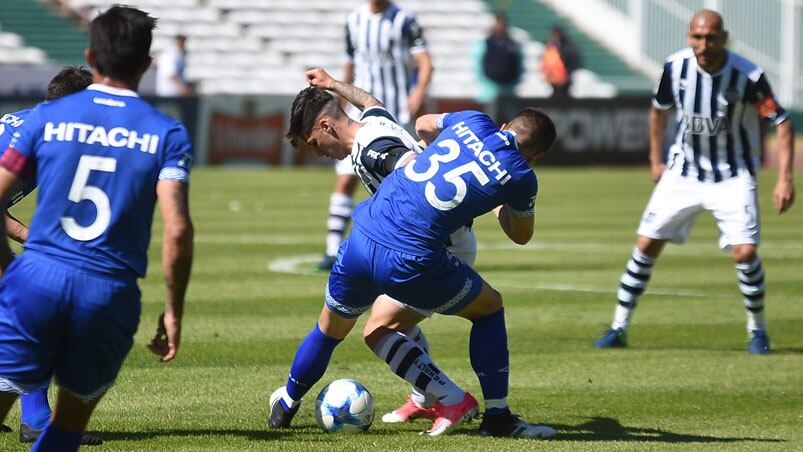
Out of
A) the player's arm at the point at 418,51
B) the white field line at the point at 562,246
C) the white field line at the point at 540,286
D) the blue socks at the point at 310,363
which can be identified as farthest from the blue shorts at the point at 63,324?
the white field line at the point at 562,246

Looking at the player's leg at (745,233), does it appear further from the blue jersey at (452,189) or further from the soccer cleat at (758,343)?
the blue jersey at (452,189)

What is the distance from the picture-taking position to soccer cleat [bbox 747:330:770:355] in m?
8.95

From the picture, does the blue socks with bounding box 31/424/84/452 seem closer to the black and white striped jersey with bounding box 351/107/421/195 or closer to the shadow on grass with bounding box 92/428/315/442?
the shadow on grass with bounding box 92/428/315/442

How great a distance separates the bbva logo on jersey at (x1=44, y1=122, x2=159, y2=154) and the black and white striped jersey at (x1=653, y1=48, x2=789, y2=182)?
5.26 metres

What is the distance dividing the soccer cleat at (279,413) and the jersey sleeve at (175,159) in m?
2.10

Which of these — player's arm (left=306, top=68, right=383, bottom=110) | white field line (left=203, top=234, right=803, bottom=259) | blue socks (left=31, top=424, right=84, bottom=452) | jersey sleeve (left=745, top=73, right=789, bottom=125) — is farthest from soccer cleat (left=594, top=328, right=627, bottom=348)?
white field line (left=203, top=234, right=803, bottom=259)

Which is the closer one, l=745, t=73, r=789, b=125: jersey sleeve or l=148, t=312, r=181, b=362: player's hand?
l=148, t=312, r=181, b=362: player's hand

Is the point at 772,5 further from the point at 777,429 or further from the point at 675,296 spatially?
the point at 777,429

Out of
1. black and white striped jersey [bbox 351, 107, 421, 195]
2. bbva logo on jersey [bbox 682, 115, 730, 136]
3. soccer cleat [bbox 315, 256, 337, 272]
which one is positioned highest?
black and white striped jersey [bbox 351, 107, 421, 195]

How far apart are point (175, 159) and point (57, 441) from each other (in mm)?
1063

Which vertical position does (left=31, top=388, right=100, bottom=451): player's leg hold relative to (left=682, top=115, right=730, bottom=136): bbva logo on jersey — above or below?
above

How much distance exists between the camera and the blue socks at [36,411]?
603cm

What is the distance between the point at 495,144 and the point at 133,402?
2.43 meters

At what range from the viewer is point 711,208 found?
9.13m
